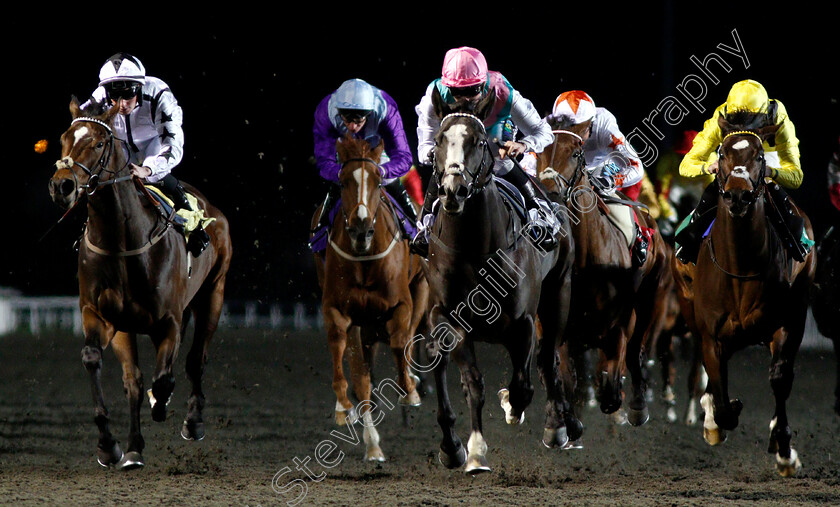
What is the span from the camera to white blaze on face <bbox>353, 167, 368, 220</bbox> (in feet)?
18.9

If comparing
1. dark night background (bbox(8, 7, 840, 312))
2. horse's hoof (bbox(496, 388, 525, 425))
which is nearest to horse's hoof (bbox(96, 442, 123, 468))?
horse's hoof (bbox(496, 388, 525, 425))

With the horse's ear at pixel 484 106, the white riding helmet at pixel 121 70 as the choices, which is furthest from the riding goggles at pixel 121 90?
the horse's ear at pixel 484 106

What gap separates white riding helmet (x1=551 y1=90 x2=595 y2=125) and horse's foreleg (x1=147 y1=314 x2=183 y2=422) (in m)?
2.61

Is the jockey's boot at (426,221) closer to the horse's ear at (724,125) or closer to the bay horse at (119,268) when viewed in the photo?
the bay horse at (119,268)

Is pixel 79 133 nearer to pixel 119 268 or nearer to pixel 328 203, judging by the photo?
pixel 119 268

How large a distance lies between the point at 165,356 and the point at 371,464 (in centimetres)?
138

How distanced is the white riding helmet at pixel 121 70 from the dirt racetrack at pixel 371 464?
88.0 inches

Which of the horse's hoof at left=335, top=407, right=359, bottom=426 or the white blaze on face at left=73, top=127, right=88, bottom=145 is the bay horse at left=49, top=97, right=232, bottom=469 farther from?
the horse's hoof at left=335, top=407, right=359, bottom=426

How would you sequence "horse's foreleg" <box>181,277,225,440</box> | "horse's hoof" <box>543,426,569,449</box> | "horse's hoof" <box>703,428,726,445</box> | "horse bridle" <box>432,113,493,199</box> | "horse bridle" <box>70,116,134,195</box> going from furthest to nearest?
"horse's foreleg" <box>181,277,225,440</box> < "horse's hoof" <box>703,428,726,445</box> < "horse's hoof" <box>543,426,569,449</box> < "horse bridle" <box>70,116,134,195</box> < "horse bridle" <box>432,113,493,199</box>

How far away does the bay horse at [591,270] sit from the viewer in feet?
20.1

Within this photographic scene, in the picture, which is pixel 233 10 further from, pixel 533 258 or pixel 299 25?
pixel 533 258

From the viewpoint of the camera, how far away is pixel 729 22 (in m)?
13.6

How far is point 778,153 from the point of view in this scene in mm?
6227

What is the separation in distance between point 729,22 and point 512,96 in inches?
348
